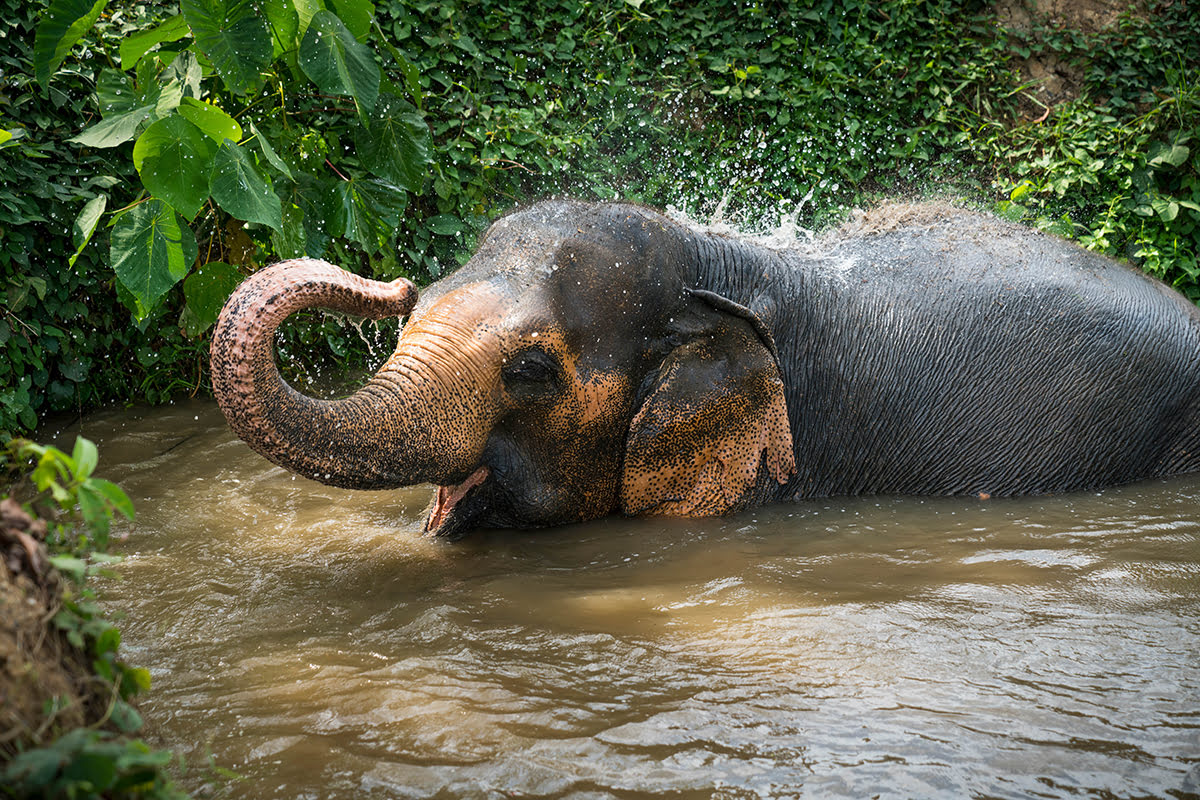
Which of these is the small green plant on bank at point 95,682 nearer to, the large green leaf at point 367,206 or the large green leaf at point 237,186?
the large green leaf at point 237,186

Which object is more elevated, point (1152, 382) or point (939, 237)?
point (939, 237)

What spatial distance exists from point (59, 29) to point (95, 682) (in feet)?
10.2

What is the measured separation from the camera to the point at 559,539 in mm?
4105

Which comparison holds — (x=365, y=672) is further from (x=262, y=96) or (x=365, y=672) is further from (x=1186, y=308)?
(x=1186, y=308)

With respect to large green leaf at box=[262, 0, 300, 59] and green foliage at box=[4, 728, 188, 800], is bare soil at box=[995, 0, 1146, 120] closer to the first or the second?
large green leaf at box=[262, 0, 300, 59]

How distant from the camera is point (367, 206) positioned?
4602 millimetres

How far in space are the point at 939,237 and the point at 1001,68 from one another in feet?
10.9

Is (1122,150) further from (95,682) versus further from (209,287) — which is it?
(95,682)

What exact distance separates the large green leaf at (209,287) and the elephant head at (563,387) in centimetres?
126

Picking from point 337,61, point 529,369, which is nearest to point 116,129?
point 337,61

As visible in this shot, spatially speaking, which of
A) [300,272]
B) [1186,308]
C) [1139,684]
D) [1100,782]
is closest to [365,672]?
[300,272]

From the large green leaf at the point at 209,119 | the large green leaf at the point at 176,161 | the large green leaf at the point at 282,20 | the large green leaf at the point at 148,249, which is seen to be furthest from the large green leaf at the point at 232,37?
the large green leaf at the point at 148,249

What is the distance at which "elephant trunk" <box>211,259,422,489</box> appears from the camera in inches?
122

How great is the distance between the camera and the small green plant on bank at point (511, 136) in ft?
14.6
